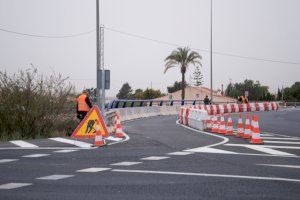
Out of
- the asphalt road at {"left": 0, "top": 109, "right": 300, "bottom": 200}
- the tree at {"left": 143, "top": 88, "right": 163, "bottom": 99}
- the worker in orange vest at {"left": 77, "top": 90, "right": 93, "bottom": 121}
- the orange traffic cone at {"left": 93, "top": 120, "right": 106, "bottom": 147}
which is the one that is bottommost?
the asphalt road at {"left": 0, "top": 109, "right": 300, "bottom": 200}

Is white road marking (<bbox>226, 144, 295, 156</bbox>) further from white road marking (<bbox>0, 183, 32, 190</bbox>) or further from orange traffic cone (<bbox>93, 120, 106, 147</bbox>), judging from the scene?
white road marking (<bbox>0, 183, 32, 190</bbox>)

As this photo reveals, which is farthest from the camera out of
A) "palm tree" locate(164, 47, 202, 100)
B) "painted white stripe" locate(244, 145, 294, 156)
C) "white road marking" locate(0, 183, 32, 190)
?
"palm tree" locate(164, 47, 202, 100)

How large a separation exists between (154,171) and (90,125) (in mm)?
6448

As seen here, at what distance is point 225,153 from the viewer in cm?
1341

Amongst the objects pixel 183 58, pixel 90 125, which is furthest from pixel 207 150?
pixel 183 58

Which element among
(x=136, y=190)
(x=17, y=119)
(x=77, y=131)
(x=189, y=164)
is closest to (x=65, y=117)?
(x=17, y=119)

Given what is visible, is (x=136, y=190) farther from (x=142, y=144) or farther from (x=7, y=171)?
(x=142, y=144)

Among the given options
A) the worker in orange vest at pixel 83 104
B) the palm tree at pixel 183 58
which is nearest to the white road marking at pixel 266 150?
the worker in orange vest at pixel 83 104

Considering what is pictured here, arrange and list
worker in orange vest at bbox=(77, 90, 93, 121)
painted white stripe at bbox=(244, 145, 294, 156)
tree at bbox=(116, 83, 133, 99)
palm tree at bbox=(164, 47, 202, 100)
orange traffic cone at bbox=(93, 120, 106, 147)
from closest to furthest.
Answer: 1. painted white stripe at bbox=(244, 145, 294, 156)
2. orange traffic cone at bbox=(93, 120, 106, 147)
3. worker in orange vest at bbox=(77, 90, 93, 121)
4. palm tree at bbox=(164, 47, 202, 100)
5. tree at bbox=(116, 83, 133, 99)

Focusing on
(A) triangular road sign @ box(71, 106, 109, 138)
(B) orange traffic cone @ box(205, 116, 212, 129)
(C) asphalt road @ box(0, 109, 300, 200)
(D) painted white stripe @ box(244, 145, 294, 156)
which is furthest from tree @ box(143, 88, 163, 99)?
(C) asphalt road @ box(0, 109, 300, 200)

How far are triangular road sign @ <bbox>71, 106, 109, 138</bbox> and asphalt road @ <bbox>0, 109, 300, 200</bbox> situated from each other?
686 mm

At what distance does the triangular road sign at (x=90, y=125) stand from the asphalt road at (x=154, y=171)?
686 mm

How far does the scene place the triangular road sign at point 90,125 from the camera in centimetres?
1617

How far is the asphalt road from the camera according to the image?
7.91 meters
